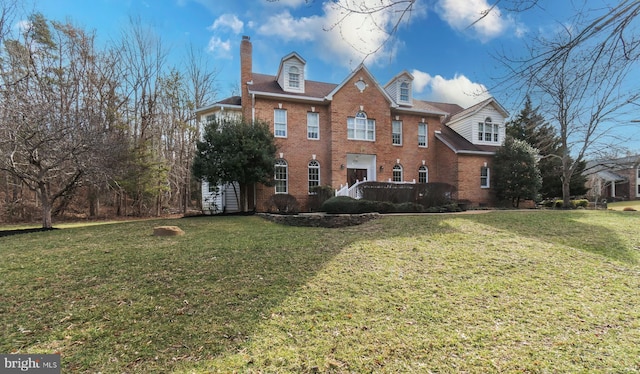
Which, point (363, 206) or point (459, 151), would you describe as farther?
point (459, 151)

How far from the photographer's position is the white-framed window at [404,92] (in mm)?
20016

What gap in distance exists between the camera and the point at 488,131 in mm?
21141

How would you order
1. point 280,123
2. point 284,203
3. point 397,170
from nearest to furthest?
point 284,203 < point 280,123 < point 397,170

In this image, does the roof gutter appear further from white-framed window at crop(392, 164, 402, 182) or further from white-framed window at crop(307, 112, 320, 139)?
white-framed window at crop(307, 112, 320, 139)

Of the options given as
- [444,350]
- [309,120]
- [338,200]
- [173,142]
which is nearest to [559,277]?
[444,350]

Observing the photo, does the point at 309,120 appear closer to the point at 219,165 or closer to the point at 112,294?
the point at 219,165

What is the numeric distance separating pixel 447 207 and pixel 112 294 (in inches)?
529

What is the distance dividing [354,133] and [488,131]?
1056 cm

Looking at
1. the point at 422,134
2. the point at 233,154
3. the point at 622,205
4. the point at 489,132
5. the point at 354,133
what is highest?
the point at 489,132

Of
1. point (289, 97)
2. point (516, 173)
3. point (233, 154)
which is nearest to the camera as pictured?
point (233, 154)

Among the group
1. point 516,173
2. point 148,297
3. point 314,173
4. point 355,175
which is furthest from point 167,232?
point 516,173

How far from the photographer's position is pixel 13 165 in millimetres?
9789

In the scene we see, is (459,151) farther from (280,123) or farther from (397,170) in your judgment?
(280,123)

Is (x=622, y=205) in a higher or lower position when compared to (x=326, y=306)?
lower
